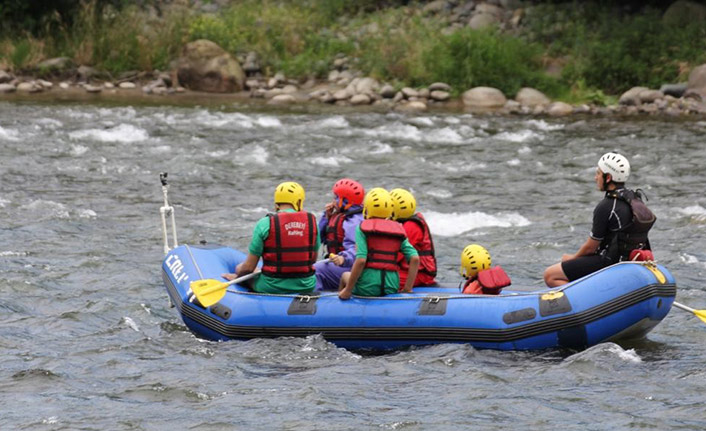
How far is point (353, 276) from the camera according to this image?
8.85 meters

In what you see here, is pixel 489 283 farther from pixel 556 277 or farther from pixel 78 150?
pixel 78 150

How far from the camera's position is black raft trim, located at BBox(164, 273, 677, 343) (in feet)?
27.8

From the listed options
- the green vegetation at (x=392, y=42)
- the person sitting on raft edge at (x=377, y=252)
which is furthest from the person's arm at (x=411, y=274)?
the green vegetation at (x=392, y=42)

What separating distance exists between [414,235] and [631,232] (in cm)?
164

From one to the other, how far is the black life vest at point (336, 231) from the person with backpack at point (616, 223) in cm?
190

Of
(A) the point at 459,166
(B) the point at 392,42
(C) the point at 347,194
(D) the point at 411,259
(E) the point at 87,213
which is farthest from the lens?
(B) the point at 392,42

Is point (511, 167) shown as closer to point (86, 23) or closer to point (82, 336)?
point (82, 336)

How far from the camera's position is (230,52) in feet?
94.3

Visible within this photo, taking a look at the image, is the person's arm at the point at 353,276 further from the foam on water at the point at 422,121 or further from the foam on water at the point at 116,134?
the foam on water at the point at 422,121

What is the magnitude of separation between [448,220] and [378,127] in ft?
26.0

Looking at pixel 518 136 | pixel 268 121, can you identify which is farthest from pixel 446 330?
pixel 268 121

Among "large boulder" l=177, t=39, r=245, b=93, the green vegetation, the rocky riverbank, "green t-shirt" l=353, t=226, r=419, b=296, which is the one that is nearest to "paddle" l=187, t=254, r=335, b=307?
"green t-shirt" l=353, t=226, r=419, b=296

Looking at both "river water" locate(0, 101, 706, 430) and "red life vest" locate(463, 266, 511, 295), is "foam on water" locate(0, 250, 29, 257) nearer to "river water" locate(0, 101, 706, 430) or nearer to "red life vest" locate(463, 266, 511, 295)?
"river water" locate(0, 101, 706, 430)

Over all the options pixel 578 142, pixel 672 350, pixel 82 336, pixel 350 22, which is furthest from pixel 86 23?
pixel 672 350
